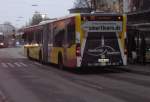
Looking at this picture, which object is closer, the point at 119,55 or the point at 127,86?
the point at 127,86

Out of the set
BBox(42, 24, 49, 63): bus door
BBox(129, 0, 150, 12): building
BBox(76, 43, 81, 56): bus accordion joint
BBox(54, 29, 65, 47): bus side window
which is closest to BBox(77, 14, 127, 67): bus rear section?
BBox(76, 43, 81, 56): bus accordion joint

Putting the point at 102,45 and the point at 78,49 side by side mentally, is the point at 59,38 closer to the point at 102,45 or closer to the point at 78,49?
the point at 78,49

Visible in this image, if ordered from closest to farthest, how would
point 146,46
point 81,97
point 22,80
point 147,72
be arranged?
point 81,97
point 22,80
point 147,72
point 146,46

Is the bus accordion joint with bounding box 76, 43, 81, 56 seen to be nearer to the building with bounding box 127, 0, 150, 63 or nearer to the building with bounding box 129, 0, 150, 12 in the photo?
the building with bounding box 127, 0, 150, 63

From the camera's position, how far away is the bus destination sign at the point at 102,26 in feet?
87.6

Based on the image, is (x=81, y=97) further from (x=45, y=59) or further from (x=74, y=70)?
(x=45, y=59)

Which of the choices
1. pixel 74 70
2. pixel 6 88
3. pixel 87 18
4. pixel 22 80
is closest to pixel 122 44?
pixel 87 18

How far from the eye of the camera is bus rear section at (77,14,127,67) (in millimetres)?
26547

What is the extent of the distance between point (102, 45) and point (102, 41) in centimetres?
21

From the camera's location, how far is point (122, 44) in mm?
27203

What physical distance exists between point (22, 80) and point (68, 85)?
11.2 feet

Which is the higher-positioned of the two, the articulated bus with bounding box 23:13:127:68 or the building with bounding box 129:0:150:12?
the building with bounding box 129:0:150:12

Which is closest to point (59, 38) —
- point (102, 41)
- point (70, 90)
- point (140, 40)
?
point (102, 41)

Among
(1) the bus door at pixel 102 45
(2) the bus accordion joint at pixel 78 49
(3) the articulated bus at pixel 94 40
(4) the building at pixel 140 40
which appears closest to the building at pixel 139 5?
(4) the building at pixel 140 40
